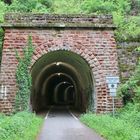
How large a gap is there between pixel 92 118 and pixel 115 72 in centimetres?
362

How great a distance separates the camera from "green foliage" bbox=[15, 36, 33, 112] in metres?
20.0

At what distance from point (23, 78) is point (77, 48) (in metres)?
3.02

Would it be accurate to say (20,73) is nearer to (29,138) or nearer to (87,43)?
(87,43)

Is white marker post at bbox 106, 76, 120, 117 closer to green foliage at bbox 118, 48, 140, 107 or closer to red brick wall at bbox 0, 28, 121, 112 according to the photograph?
green foliage at bbox 118, 48, 140, 107

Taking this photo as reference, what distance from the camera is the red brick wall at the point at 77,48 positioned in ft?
66.6

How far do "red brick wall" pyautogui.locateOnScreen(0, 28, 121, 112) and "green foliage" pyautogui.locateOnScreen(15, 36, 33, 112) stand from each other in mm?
224

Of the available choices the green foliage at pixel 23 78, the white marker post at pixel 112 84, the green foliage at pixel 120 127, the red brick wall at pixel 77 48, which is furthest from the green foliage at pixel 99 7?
the green foliage at pixel 120 127

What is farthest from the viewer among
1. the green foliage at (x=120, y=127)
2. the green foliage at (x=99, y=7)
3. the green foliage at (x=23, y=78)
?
the green foliage at (x=99, y=7)

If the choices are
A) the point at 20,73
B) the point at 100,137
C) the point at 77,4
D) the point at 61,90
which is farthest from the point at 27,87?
the point at 61,90

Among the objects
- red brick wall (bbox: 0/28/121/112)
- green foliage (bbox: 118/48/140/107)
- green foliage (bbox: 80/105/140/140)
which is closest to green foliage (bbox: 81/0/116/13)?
red brick wall (bbox: 0/28/121/112)

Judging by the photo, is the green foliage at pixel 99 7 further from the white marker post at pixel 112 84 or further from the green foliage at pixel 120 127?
the green foliage at pixel 120 127

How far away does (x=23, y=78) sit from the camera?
20172 millimetres

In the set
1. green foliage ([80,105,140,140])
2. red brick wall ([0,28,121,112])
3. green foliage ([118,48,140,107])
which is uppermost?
red brick wall ([0,28,121,112])

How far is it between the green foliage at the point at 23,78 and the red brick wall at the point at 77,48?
224mm
